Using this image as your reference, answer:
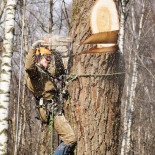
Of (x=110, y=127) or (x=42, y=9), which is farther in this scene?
(x=42, y=9)

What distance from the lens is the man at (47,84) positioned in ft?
13.4

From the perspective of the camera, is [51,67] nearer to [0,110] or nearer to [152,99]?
[0,110]

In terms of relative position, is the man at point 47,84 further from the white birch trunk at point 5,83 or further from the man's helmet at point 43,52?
the white birch trunk at point 5,83

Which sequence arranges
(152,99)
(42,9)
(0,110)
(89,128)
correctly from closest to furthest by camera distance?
(89,128)
(0,110)
(42,9)
(152,99)

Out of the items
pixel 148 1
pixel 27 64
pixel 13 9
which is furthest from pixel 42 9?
pixel 27 64

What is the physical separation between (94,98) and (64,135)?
589mm

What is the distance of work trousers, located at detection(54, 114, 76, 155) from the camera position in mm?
3922

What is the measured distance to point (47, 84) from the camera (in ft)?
14.4

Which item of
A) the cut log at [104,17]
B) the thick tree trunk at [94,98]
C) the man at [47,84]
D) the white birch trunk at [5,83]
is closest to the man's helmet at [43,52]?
the man at [47,84]

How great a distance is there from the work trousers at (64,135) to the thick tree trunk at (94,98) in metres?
0.07

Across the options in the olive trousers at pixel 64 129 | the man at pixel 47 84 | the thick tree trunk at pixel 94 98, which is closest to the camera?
the thick tree trunk at pixel 94 98

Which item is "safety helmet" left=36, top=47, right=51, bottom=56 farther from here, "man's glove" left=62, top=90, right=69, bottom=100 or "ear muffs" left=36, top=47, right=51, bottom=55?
"man's glove" left=62, top=90, right=69, bottom=100

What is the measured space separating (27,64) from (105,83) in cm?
88

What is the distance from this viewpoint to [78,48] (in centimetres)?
390
